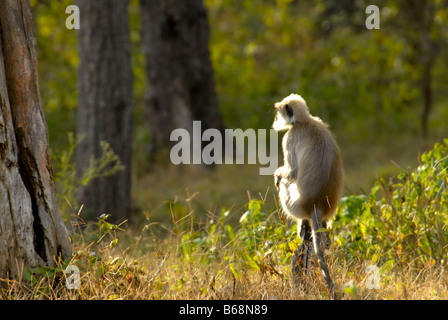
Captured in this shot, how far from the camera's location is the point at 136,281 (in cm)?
369

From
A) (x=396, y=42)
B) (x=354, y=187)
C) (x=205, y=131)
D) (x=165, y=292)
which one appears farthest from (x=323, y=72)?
(x=165, y=292)

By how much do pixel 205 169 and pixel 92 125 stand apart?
120 inches

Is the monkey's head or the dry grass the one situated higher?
the monkey's head

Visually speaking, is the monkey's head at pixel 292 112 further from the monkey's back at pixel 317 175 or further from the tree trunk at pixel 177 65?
the tree trunk at pixel 177 65

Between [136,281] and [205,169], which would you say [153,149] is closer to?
[205,169]

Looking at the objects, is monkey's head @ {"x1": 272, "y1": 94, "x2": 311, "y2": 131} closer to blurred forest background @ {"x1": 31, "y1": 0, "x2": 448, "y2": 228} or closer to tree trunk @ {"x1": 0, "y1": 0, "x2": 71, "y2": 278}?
tree trunk @ {"x1": 0, "y1": 0, "x2": 71, "y2": 278}

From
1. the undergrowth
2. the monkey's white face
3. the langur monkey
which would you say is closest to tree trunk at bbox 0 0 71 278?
the undergrowth

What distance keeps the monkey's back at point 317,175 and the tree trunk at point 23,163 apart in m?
1.55

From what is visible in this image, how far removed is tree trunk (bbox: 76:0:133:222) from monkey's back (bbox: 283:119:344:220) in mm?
3901

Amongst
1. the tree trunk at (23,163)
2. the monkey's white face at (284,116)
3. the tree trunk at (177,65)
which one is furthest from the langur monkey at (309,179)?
the tree trunk at (177,65)

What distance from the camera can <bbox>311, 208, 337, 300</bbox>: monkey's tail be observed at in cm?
349

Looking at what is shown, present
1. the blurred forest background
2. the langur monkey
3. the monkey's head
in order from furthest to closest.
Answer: the blurred forest background, the monkey's head, the langur monkey

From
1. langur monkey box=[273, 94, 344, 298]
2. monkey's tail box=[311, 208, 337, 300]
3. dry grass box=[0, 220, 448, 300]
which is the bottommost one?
dry grass box=[0, 220, 448, 300]

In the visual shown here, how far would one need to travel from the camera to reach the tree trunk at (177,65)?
410 inches
